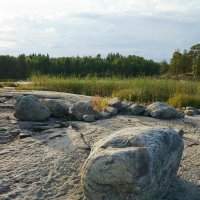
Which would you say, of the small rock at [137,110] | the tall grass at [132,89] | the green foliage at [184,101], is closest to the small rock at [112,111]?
the small rock at [137,110]

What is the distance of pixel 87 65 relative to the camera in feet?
104

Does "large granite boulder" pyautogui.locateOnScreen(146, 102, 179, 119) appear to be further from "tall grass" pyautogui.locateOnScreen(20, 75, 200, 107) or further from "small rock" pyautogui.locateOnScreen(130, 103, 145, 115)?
"tall grass" pyautogui.locateOnScreen(20, 75, 200, 107)

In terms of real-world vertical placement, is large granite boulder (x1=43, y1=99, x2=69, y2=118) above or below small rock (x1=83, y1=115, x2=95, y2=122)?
above

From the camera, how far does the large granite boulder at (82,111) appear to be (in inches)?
259

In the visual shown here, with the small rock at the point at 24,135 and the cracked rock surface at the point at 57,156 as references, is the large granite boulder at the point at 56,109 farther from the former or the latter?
the small rock at the point at 24,135

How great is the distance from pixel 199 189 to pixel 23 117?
3090 mm

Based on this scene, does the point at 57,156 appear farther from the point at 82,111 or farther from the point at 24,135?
the point at 82,111

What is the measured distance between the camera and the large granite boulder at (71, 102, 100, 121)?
6.59 m

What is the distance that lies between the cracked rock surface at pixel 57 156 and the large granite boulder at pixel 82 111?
18 cm

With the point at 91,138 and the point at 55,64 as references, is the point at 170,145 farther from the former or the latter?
the point at 55,64

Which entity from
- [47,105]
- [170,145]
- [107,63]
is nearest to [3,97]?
[47,105]

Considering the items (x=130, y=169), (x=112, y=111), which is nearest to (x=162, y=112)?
(x=112, y=111)

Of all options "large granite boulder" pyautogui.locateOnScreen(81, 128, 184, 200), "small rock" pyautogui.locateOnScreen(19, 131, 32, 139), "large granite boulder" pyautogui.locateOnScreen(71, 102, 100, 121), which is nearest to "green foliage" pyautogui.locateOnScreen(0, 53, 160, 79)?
"large granite boulder" pyautogui.locateOnScreen(71, 102, 100, 121)

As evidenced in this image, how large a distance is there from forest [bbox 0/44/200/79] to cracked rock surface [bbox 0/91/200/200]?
23575 millimetres
